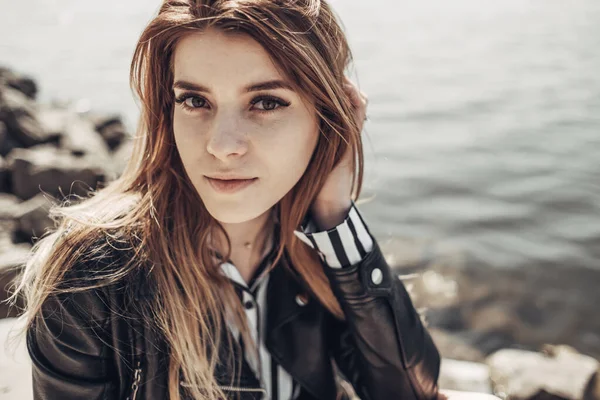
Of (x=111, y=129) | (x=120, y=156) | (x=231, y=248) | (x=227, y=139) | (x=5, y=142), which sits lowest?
(x=120, y=156)

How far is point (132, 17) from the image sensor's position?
1989 cm

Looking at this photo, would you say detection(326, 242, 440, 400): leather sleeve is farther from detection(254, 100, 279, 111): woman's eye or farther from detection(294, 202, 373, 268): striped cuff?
detection(254, 100, 279, 111): woman's eye

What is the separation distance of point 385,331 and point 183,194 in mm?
1013

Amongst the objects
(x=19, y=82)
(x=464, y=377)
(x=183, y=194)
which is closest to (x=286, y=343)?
(x=183, y=194)

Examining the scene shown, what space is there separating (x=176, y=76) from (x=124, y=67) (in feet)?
42.2

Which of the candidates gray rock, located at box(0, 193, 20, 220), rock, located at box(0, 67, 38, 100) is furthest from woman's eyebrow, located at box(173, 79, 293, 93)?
rock, located at box(0, 67, 38, 100)

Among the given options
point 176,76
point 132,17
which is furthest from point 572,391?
point 132,17

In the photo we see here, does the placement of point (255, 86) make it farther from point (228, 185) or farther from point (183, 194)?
point (183, 194)

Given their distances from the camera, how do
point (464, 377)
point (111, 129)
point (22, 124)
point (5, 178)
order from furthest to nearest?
point (111, 129) → point (22, 124) → point (5, 178) → point (464, 377)

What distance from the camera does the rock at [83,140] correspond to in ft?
22.2

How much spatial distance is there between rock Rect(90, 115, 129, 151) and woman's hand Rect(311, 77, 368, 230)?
6368mm

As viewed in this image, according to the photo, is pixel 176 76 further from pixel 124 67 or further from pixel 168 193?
pixel 124 67

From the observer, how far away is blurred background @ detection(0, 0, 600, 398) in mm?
5059

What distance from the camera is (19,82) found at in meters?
10.8
